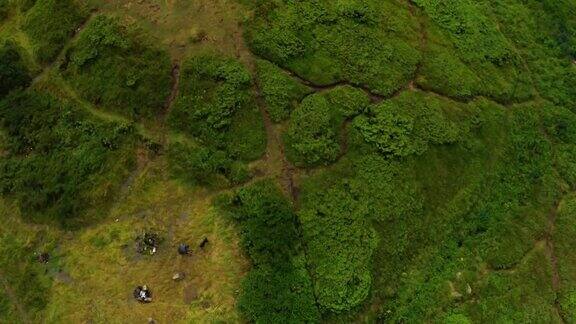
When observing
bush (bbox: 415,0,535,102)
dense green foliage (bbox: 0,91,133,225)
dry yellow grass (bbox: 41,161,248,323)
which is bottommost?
dry yellow grass (bbox: 41,161,248,323)

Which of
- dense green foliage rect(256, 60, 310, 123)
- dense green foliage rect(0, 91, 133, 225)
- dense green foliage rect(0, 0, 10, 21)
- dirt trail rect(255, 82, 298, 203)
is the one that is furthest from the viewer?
dense green foliage rect(0, 0, 10, 21)

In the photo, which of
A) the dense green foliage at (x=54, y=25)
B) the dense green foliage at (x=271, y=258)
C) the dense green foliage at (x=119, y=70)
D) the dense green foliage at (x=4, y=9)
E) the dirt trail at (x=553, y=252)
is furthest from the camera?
the dense green foliage at (x=4, y=9)

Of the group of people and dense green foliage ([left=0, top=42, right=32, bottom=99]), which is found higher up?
dense green foliage ([left=0, top=42, right=32, bottom=99])

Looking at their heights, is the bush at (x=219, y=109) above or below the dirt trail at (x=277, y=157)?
above

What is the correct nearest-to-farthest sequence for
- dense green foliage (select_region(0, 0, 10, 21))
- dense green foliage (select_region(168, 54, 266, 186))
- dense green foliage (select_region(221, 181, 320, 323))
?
dense green foliage (select_region(221, 181, 320, 323))
dense green foliage (select_region(168, 54, 266, 186))
dense green foliage (select_region(0, 0, 10, 21))

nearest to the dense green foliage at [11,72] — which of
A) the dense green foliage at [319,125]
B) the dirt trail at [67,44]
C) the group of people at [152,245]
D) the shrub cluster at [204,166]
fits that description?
the dirt trail at [67,44]

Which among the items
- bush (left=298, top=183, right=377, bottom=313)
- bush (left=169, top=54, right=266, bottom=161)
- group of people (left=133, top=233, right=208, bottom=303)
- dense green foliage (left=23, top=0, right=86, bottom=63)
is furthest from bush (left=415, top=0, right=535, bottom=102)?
dense green foliage (left=23, top=0, right=86, bottom=63)

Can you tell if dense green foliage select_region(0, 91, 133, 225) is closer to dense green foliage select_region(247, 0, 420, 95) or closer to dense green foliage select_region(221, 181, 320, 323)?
dense green foliage select_region(221, 181, 320, 323)

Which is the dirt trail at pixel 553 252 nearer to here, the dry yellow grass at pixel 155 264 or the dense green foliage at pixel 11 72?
the dry yellow grass at pixel 155 264
